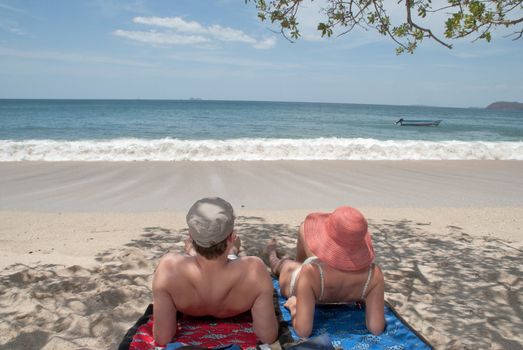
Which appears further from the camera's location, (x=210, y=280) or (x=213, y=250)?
(x=210, y=280)

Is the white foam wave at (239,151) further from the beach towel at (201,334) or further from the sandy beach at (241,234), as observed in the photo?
the beach towel at (201,334)

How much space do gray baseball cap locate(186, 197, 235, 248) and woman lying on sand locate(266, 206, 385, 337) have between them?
2.55 ft

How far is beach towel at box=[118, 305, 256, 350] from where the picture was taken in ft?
8.77

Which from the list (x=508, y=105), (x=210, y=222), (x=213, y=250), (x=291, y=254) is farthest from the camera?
(x=508, y=105)

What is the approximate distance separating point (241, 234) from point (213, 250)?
3.34 metres

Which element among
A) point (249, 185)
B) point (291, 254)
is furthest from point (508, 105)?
point (291, 254)

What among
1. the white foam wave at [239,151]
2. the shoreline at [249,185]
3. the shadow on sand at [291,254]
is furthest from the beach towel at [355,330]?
the white foam wave at [239,151]

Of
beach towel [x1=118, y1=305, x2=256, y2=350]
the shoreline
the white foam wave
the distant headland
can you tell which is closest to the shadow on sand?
beach towel [x1=118, y1=305, x2=256, y2=350]

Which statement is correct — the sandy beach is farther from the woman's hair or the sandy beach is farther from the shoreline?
the woman's hair

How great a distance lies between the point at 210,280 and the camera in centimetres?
262

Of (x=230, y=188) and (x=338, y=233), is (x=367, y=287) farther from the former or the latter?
(x=230, y=188)

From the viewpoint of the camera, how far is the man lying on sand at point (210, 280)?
7.88 ft

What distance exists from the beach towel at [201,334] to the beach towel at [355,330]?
321mm

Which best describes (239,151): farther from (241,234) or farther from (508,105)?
(508,105)
